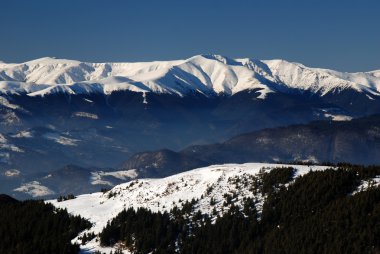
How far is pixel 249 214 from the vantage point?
10225cm

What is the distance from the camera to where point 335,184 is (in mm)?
102875

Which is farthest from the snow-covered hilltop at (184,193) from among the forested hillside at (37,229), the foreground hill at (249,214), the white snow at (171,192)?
the forested hillside at (37,229)

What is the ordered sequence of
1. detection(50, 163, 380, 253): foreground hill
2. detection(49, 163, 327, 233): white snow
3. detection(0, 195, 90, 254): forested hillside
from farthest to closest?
detection(49, 163, 327, 233): white snow → detection(0, 195, 90, 254): forested hillside → detection(50, 163, 380, 253): foreground hill

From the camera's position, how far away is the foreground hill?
90875mm

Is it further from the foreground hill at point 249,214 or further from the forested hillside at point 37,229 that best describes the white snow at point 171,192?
the forested hillside at point 37,229

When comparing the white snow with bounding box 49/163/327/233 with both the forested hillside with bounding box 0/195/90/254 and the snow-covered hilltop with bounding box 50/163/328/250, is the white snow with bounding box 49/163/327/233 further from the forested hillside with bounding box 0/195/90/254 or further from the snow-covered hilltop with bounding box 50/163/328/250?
the forested hillside with bounding box 0/195/90/254

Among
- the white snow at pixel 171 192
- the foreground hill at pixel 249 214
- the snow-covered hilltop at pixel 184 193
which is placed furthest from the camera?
the white snow at pixel 171 192

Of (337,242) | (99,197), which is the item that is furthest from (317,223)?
(99,197)

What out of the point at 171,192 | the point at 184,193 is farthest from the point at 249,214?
the point at 171,192

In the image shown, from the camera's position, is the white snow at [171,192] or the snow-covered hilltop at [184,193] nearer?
the snow-covered hilltop at [184,193]

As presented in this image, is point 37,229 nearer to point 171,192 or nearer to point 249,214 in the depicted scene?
point 171,192

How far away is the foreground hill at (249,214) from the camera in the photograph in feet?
298

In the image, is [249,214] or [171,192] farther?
[171,192]

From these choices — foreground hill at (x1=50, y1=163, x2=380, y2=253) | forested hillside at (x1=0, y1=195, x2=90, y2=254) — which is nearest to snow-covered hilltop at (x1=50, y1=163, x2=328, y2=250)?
foreground hill at (x1=50, y1=163, x2=380, y2=253)
